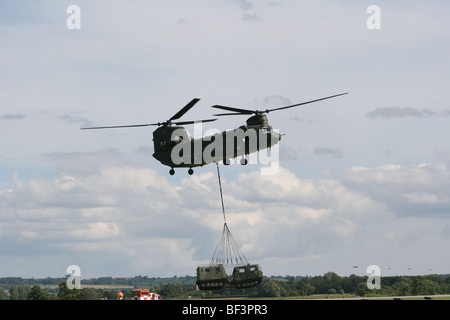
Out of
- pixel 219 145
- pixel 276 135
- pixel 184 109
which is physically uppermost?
pixel 184 109

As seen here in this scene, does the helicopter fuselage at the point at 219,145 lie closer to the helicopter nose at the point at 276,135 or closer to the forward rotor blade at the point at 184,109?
the helicopter nose at the point at 276,135

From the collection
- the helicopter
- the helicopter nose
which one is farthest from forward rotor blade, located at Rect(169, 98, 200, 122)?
the helicopter nose

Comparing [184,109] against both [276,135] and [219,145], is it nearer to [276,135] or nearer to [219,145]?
[219,145]

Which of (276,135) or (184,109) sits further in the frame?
(184,109)

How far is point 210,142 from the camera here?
72.0 metres

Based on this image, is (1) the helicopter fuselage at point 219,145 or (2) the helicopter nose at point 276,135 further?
(2) the helicopter nose at point 276,135

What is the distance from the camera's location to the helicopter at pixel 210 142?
70.9 meters

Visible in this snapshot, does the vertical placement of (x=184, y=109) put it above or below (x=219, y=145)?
above

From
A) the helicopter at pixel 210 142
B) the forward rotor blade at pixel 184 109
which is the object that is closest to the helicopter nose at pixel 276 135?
the helicopter at pixel 210 142

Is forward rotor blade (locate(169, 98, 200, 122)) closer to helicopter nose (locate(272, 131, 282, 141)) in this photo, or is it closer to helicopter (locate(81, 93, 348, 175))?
helicopter (locate(81, 93, 348, 175))

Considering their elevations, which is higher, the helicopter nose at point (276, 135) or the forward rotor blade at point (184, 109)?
the forward rotor blade at point (184, 109)

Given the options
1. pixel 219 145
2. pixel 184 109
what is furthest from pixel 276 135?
pixel 184 109
